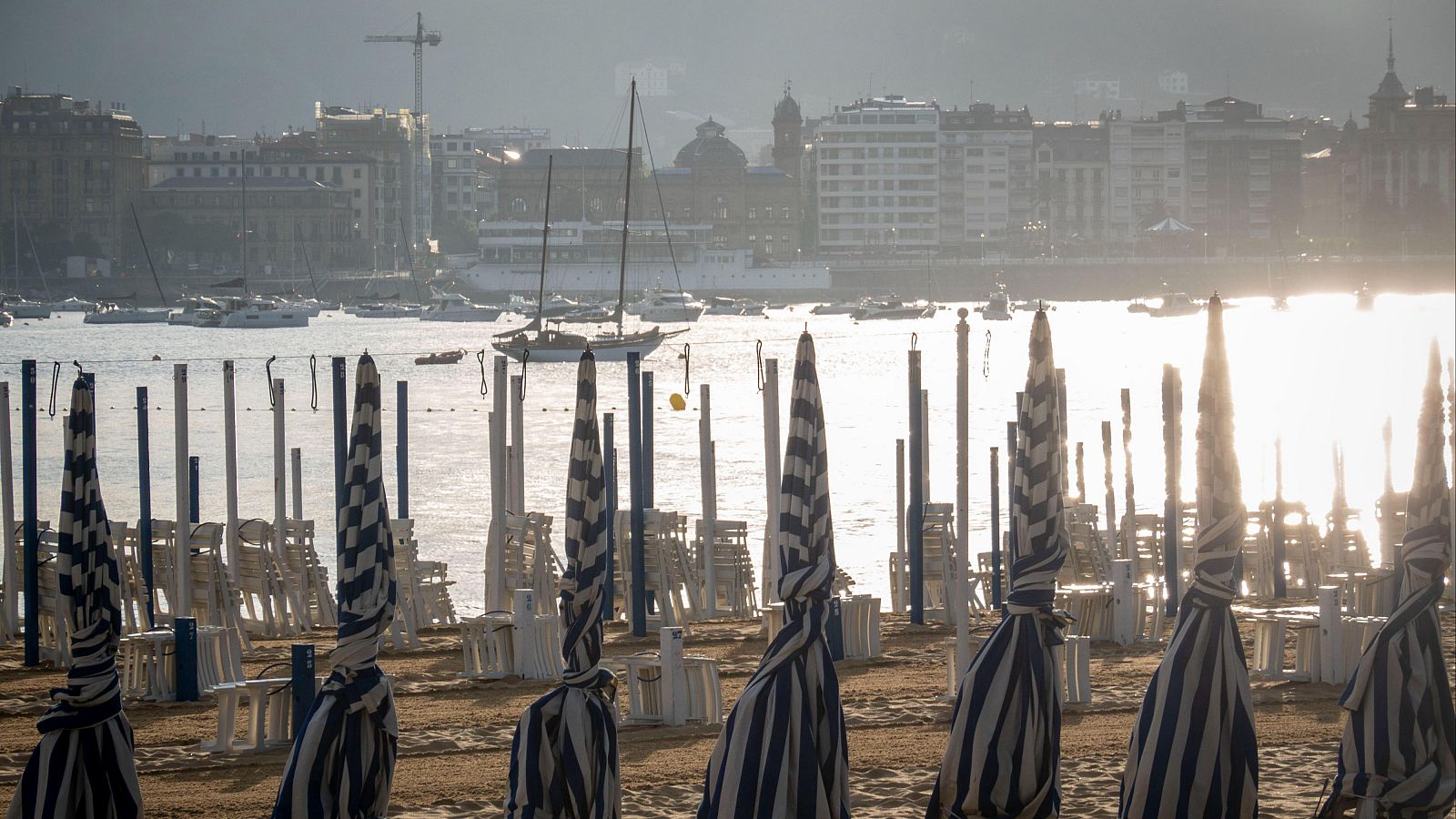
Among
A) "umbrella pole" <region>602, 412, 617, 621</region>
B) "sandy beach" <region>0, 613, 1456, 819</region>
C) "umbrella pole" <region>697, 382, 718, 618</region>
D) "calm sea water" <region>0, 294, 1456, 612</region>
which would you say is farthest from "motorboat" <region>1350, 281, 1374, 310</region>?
"sandy beach" <region>0, 613, 1456, 819</region>

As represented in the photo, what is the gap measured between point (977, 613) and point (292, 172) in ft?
282

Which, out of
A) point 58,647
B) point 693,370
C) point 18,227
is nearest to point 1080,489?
point 58,647

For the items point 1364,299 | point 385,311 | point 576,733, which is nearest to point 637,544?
point 576,733

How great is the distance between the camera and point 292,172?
93.6 metres

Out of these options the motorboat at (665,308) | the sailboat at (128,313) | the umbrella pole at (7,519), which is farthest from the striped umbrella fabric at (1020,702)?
the motorboat at (665,308)

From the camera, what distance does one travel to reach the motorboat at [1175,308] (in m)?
85.4

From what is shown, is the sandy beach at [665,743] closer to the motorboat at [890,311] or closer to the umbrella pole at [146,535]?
the umbrella pole at [146,535]

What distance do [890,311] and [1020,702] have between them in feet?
248

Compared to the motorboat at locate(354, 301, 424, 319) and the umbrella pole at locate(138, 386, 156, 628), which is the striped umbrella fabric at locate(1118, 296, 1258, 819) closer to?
the umbrella pole at locate(138, 386, 156, 628)

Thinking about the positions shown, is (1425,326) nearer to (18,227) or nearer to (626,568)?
(18,227)

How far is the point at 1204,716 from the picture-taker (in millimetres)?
5383

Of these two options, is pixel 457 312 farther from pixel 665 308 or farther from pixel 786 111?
pixel 786 111

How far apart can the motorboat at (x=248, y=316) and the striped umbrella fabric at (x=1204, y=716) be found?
5723 centimetres

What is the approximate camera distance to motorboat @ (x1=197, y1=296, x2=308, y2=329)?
60406 mm
